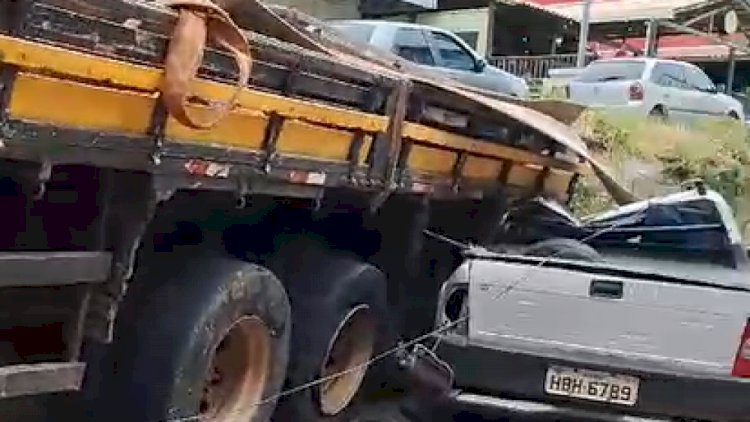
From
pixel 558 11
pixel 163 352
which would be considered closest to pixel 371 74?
pixel 163 352

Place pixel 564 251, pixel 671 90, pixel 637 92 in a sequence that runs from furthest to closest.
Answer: pixel 671 90 < pixel 637 92 < pixel 564 251

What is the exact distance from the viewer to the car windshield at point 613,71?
2373cm

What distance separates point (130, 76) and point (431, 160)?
3.05m

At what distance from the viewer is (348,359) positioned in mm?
6863

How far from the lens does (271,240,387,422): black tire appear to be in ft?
20.3

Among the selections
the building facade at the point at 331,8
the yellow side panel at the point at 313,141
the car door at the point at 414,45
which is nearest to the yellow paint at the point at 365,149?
the yellow side panel at the point at 313,141

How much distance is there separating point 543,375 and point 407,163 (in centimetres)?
132

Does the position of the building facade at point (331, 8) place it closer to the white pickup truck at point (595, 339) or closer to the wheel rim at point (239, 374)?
the white pickup truck at point (595, 339)

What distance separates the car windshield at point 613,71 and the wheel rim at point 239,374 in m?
18.6

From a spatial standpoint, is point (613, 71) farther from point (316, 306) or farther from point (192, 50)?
point (192, 50)

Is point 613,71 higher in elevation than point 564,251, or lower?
higher

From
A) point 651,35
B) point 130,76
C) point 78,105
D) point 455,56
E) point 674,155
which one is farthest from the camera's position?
point 651,35

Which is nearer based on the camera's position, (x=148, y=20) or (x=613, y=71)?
(x=148, y=20)

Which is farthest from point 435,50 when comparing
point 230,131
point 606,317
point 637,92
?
point 230,131
